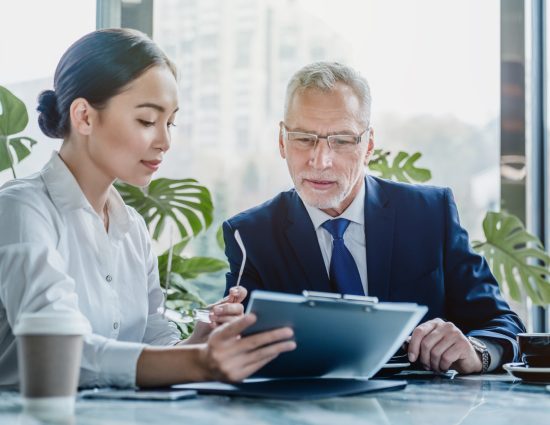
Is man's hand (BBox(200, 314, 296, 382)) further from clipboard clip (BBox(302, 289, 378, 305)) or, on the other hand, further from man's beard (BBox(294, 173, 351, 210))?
man's beard (BBox(294, 173, 351, 210))

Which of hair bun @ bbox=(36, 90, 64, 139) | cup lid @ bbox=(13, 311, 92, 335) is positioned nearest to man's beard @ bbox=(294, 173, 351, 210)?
hair bun @ bbox=(36, 90, 64, 139)

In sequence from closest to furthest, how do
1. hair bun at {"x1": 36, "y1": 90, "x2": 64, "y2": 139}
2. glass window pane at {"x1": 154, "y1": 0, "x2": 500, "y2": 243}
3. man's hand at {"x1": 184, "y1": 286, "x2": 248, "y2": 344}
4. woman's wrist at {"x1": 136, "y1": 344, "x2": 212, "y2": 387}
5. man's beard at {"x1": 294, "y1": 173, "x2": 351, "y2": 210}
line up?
woman's wrist at {"x1": 136, "y1": 344, "x2": 212, "y2": 387} → man's hand at {"x1": 184, "y1": 286, "x2": 248, "y2": 344} → hair bun at {"x1": 36, "y1": 90, "x2": 64, "y2": 139} → man's beard at {"x1": 294, "y1": 173, "x2": 351, "y2": 210} → glass window pane at {"x1": 154, "y1": 0, "x2": 500, "y2": 243}

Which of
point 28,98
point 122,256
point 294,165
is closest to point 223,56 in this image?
point 28,98

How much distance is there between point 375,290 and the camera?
2.22 metres

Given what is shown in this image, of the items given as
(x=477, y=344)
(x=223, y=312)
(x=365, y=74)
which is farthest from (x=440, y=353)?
(x=365, y=74)

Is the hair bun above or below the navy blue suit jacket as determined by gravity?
above

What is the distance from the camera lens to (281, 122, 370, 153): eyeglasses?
228cm

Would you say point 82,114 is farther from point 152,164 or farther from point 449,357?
point 449,357

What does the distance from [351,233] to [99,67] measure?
0.83m

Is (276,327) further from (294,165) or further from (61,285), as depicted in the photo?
(294,165)

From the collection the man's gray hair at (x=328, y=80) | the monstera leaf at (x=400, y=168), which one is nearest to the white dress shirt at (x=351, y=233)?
the man's gray hair at (x=328, y=80)

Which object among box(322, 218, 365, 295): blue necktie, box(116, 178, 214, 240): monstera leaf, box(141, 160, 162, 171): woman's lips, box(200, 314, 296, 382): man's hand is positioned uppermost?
box(141, 160, 162, 171): woman's lips

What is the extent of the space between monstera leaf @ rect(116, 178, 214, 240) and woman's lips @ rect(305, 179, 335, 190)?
2.73ft

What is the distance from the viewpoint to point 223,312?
1.68m
